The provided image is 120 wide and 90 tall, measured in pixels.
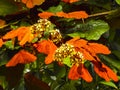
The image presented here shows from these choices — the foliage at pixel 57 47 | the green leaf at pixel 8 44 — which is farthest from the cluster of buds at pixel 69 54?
the green leaf at pixel 8 44

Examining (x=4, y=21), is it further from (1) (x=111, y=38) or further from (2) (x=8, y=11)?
(1) (x=111, y=38)

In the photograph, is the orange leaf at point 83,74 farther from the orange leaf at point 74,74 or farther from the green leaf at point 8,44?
the green leaf at point 8,44

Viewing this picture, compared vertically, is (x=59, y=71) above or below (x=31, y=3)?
below

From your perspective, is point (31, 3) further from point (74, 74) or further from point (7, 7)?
point (74, 74)

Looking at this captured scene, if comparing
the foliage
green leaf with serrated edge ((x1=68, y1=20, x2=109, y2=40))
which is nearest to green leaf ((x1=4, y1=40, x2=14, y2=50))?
the foliage

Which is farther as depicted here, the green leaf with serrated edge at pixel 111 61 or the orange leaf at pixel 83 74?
the green leaf with serrated edge at pixel 111 61

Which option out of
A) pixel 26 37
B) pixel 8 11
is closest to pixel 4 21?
pixel 8 11

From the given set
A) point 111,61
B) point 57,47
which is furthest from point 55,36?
point 111,61

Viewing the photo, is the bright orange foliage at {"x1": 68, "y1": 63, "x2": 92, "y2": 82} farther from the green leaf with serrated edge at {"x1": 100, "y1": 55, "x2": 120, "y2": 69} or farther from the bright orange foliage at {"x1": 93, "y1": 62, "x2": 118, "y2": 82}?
the green leaf with serrated edge at {"x1": 100, "y1": 55, "x2": 120, "y2": 69}
